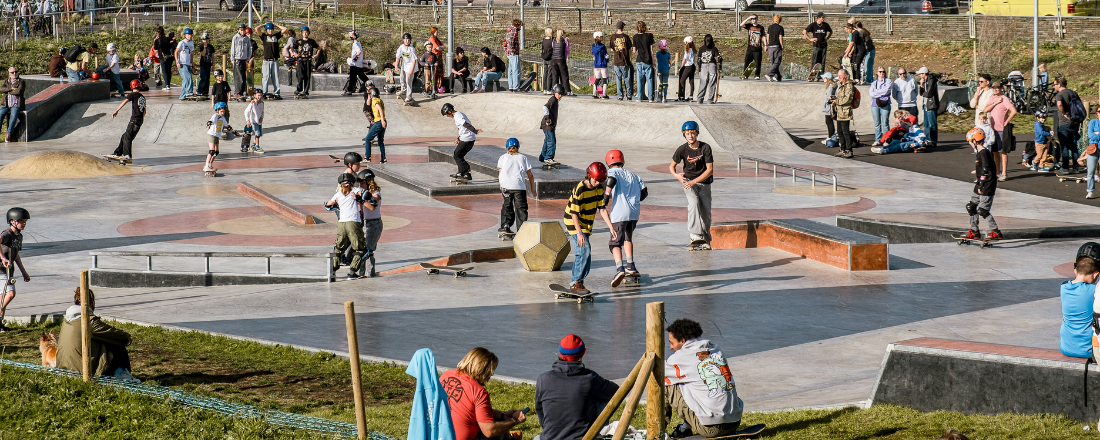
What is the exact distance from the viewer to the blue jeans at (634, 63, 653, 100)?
2850 cm

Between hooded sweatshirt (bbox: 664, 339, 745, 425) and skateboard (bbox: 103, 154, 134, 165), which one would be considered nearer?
hooded sweatshirt (bbox: 664, 339, 745, 425)

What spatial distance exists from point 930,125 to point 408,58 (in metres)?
14.4

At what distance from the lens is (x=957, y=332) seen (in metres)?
10.5

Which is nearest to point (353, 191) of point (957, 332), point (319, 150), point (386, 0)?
point (957, 332)

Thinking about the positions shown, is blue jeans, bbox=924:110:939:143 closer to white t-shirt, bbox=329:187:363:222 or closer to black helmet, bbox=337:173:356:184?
white t-shirt, bbox=329:187:363:222

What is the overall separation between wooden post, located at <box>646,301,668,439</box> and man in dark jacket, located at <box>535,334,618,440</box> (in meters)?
0.38

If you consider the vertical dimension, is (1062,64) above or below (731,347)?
above

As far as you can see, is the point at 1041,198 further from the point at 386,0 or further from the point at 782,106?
the point at 386,0

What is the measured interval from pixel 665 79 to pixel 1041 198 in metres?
11.2

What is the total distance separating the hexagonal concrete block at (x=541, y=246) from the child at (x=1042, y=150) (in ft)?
40.7

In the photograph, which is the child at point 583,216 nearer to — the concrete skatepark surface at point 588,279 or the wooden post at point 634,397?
the concrete skatepark surface at point 588,279

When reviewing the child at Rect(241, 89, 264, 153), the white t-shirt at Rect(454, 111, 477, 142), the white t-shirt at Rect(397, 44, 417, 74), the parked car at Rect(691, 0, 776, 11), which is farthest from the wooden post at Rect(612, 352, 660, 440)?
the parked car at Rect(691, 0, 776, 11)

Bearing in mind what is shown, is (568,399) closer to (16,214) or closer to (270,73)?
(16,214)

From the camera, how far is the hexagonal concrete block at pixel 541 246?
1353 centimetres
